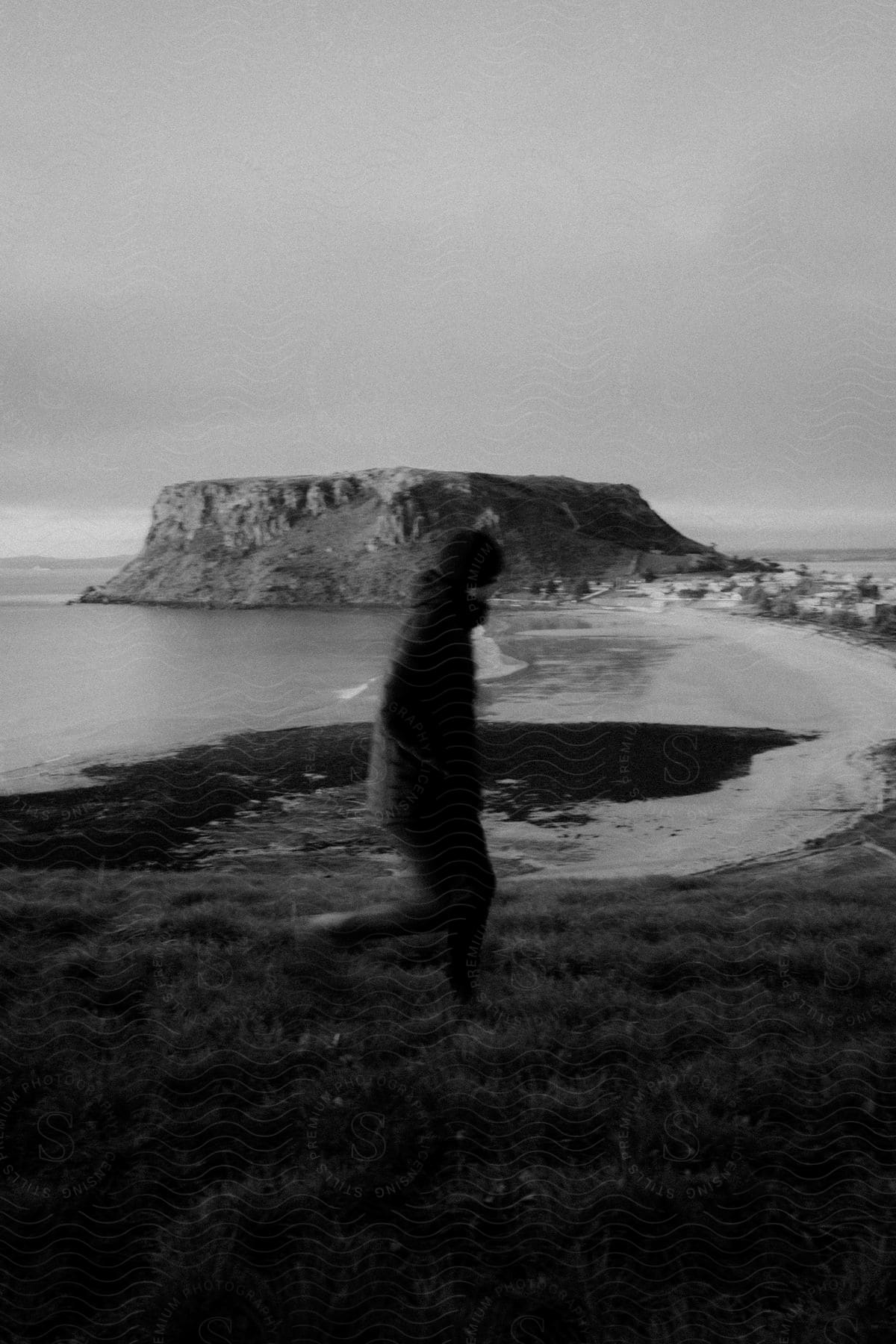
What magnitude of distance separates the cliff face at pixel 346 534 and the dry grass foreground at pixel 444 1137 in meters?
70.7

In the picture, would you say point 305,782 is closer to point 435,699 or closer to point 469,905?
point 469,905

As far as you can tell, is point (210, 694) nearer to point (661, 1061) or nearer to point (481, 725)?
point (481, 725)

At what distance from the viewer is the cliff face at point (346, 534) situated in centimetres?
9594

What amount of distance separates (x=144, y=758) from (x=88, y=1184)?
11.6 metres

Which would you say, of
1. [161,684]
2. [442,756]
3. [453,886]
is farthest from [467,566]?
[161,684]

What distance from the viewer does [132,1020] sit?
3.89 metres

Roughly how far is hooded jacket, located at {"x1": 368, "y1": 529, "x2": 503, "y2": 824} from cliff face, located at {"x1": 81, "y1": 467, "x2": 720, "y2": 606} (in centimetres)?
7103

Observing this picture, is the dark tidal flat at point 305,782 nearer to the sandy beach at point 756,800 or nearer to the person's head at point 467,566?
the sandy beach at point 756,800

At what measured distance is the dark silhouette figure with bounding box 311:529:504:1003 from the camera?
11.9 ft

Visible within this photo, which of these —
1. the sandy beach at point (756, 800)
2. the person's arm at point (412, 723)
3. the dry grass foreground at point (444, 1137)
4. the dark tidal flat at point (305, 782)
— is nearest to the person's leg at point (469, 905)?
the dry grass foreground at point (444, 1137)

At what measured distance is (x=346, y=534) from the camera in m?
130

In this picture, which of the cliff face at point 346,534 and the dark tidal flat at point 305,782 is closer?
the dark tidal flat at point 305,782

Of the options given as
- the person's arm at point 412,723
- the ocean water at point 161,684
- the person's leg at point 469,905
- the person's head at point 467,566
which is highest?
the person's head at point 467,566

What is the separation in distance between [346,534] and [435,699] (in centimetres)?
12878
